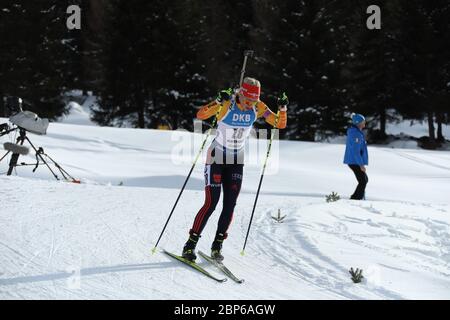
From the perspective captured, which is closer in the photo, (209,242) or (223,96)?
(223,96)

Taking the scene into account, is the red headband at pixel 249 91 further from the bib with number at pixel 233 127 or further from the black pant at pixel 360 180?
the black pant at pixel 360 180

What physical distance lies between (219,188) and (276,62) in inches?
843

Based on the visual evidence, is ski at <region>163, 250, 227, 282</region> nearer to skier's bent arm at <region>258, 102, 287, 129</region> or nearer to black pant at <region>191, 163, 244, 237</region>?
black pant at <region>191, 163, 244, 237</region>

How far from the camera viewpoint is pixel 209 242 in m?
6.36

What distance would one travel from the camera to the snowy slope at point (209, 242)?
188 inches

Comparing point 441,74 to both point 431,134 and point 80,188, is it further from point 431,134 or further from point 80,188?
point 80,188

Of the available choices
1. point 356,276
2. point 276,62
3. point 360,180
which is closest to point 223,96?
point 356,276

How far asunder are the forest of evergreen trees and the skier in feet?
65.8

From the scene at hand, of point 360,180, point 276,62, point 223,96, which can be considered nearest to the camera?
point 223,96

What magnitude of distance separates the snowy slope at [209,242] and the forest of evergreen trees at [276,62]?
14557 mm

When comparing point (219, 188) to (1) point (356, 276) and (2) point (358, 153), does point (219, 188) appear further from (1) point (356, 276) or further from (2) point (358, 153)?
(2) point (358, 153)

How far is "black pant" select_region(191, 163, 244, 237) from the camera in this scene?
5.37 m

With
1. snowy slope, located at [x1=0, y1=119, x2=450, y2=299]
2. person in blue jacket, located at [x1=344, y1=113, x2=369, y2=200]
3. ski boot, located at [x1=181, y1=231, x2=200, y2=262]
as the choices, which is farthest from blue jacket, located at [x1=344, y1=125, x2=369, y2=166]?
ski boot, located at [x1=181, y1=231, x2=200, y2=262]

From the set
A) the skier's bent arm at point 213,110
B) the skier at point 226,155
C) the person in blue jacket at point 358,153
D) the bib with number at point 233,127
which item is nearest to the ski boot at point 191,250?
the skier at point 226,155
